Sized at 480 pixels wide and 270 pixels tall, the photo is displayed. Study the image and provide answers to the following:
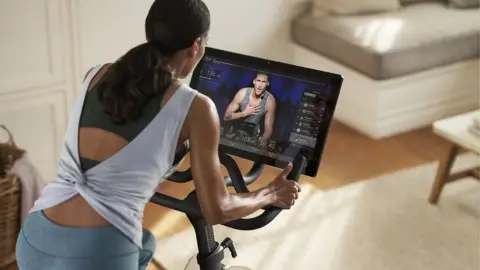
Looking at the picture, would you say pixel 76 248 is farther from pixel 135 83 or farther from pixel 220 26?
pixel 220 26

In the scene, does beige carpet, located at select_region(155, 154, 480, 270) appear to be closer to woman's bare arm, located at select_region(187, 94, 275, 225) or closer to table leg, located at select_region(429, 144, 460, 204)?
table leg, located at select_region(429, 144, 460, 204)

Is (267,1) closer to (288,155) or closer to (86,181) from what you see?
(288,155)

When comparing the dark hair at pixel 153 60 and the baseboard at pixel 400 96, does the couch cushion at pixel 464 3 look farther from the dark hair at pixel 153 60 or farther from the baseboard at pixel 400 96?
the dark hair at pixel 153 60

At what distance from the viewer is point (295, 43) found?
3.80 metres

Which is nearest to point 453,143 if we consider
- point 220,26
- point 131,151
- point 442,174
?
point 442,174

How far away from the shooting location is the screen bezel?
1.64m

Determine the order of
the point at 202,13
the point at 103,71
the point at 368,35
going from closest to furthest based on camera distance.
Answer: the point at 202,13 < the point at 103,71 < the point at 368,35

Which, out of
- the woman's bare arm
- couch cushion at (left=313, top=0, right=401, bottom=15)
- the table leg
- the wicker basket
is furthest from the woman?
couch cushion at (left=313, top=0, right=401, bottom=15)

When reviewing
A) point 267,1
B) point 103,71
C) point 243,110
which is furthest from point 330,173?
point 103,71

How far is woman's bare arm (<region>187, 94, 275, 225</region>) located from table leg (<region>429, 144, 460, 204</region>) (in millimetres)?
1704

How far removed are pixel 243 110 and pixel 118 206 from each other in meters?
0.45

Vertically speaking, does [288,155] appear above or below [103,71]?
below

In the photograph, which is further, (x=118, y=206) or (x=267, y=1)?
(x=267, y=1)

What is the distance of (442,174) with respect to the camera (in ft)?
9.71
